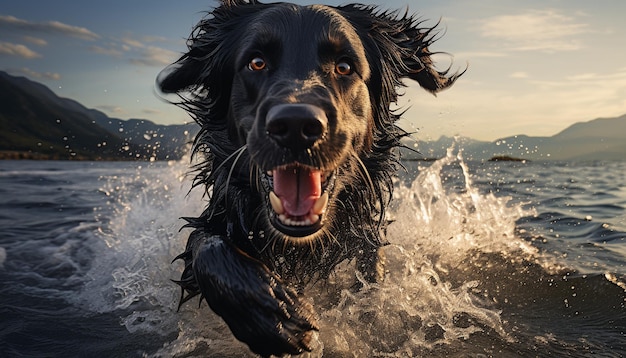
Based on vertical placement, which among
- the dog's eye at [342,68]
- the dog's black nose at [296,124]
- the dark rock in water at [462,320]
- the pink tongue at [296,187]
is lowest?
the dark rock in water at [462,320]

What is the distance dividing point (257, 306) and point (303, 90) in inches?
50.0

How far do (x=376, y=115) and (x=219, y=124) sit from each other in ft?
4.19

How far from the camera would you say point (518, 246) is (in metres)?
6.55

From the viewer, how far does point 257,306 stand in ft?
9.27

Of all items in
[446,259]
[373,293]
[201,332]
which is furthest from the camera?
[446,259]

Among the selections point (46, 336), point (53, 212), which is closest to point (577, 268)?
point (46, 336)

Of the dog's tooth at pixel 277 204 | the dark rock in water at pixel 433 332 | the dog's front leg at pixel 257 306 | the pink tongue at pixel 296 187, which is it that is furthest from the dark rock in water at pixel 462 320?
the dog's tooth at pixel 277 204

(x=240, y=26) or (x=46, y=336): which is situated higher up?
(x=240, y=26)

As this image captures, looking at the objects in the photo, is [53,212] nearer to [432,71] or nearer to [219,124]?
[219,124]

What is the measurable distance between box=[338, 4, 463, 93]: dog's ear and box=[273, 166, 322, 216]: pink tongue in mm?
1383

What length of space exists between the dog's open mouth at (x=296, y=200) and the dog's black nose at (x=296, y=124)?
211 mm

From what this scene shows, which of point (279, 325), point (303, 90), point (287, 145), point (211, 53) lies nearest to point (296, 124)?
point (287, 145)

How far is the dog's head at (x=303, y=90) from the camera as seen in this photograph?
116 inches

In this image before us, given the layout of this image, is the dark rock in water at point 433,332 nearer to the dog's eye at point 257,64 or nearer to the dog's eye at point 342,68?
the dog's eye at point 342,68
